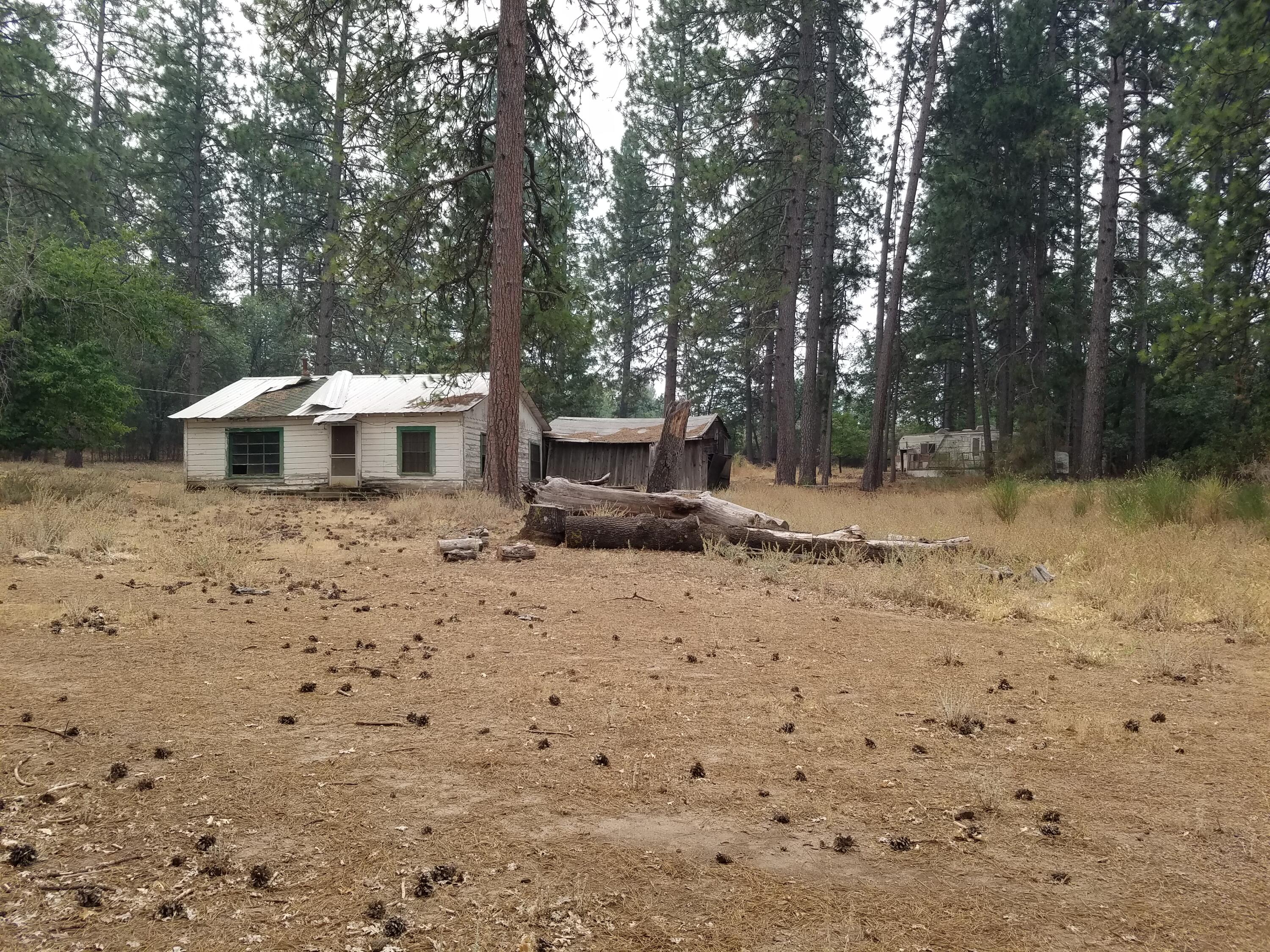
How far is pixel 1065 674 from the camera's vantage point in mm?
4805

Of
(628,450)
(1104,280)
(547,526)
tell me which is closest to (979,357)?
(1104,280)

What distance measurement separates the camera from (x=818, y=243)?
76.3 feet

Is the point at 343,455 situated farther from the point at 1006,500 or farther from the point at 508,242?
the point at 1006,500

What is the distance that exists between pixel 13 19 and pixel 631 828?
103 feet

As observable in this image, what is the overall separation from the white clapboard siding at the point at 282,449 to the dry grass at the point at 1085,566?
15820 millimetres

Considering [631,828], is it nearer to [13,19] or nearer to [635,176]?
[13,19]

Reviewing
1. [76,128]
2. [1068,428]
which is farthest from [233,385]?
[1068,428]

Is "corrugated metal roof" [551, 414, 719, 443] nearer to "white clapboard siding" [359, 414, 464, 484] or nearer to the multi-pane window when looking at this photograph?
"white clapboard siding" [359, 414, 464, 484]

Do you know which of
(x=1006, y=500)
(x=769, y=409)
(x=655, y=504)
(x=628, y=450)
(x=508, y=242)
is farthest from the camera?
(x=769, y=409)

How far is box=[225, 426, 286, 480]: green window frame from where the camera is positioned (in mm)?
23031

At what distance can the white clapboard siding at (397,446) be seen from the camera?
22203 mm

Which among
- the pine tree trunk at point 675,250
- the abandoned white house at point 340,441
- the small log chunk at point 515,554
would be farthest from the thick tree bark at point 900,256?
the small log chunk at point 515,554

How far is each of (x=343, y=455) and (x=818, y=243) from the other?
16863 mm

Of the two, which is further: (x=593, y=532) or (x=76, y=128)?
(x=76, y=128)
